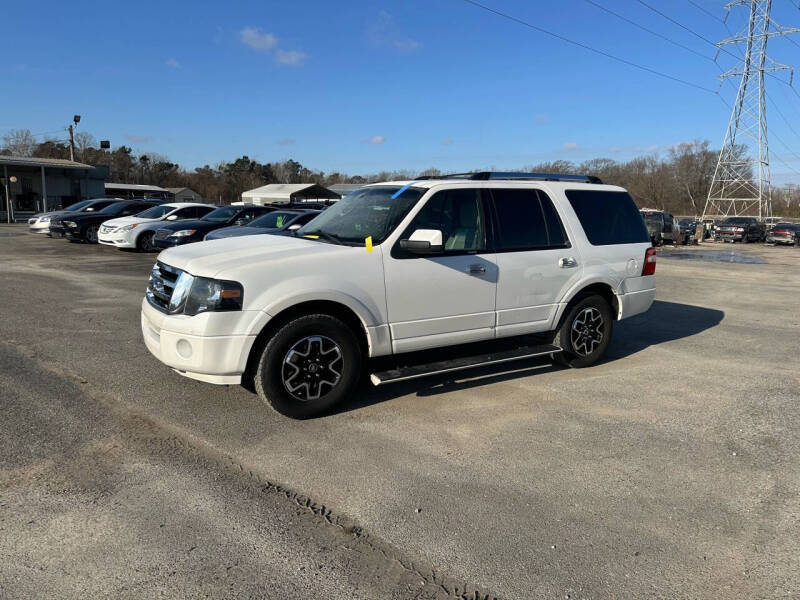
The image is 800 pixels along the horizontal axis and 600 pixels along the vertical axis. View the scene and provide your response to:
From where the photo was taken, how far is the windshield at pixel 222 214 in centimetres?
1722

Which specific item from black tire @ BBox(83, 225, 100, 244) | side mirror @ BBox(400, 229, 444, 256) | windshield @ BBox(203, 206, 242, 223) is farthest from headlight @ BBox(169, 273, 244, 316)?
black tire @ BBox(83, 225, 100, 244)

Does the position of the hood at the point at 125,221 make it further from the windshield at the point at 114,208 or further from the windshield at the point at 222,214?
the windshield at the point at 114,208

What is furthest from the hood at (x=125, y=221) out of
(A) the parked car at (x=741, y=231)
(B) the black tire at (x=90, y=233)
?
(A) the parked car at (x=741, y=231)

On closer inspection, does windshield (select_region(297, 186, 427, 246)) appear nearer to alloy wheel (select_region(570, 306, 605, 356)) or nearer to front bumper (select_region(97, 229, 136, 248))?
alloy wheel (select_region(570, 306, 605, 356))

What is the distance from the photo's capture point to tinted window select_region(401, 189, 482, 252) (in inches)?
203

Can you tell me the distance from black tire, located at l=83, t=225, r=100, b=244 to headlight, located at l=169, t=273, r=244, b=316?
60.8 feet

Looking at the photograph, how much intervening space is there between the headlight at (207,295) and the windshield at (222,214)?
13163mm

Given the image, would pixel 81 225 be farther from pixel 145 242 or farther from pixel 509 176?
pixel 509 176

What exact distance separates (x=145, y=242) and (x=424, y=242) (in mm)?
15575

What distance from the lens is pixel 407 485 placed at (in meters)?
3.62

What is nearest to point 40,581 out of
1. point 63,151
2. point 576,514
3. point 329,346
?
point 329,346

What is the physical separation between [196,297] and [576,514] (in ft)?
10.1

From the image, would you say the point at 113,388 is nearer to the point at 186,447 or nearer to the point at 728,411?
the point at 186,447

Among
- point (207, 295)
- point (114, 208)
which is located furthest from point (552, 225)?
point (114, 208)
